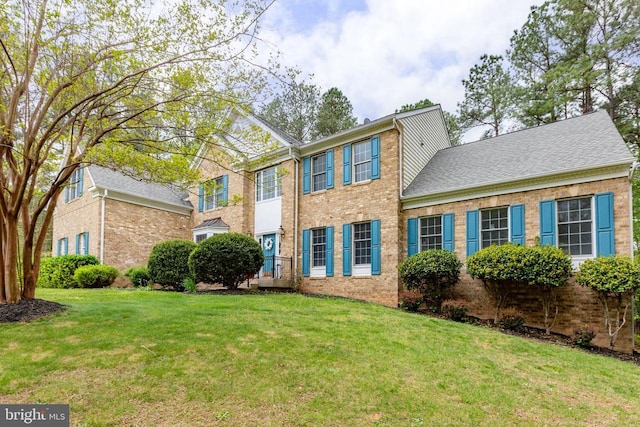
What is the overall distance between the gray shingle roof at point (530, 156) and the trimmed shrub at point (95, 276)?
11.7 meters

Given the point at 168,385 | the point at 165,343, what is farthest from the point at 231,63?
the point at 168,385

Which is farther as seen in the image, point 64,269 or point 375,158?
point 64,269

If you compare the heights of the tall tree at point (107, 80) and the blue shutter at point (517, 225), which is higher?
the tall tree at point (107, 80)

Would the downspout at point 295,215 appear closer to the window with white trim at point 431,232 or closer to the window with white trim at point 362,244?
the window with white trim at point 362,244

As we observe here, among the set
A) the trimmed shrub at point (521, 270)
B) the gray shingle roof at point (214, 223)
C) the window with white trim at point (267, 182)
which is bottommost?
the trimmed shrub at point (521, 270)

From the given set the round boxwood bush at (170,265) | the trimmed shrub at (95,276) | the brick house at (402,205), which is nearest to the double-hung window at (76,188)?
the brick house at (402,205)

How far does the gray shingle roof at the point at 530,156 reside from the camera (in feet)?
32.3

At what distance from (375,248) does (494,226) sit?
3.61 m

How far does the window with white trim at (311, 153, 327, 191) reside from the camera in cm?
1488

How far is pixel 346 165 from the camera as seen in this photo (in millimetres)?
14008

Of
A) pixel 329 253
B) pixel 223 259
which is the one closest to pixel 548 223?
pixel 329 253

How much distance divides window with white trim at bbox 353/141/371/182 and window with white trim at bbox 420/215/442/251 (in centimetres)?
249

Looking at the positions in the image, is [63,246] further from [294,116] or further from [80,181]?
[294,116]

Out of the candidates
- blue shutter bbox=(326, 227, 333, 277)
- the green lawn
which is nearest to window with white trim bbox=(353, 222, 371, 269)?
blue shutter bbox=(326, 227, 333, 277)
